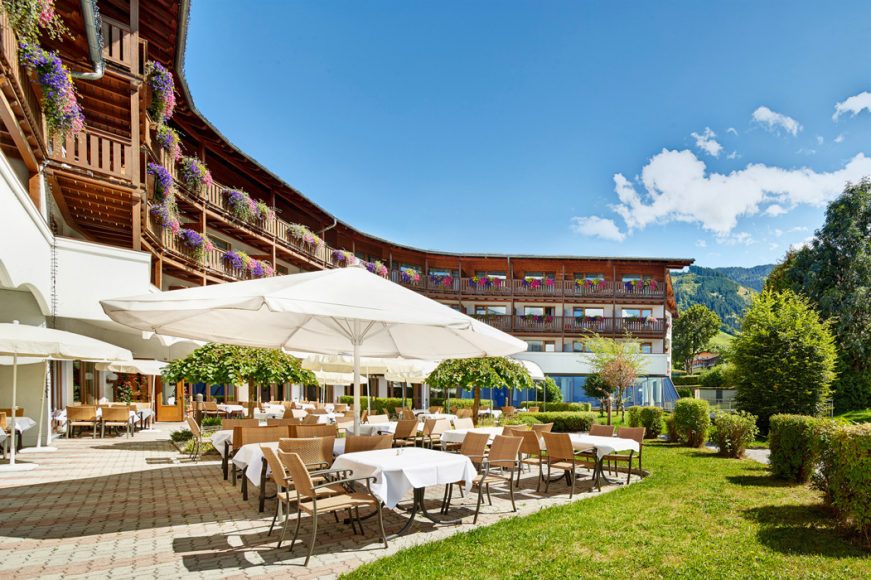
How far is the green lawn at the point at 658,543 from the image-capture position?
14.9ft

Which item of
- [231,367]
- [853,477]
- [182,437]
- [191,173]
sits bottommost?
[182,437]

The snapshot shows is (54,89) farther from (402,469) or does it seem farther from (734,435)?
(734,435)

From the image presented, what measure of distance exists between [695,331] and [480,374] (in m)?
62.2

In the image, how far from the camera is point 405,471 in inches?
213

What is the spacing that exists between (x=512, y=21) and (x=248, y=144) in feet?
56.3

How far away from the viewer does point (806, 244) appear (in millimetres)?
33156

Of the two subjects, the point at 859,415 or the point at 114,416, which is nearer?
the point at 114,416

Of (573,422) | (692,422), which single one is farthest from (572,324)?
(573,422)

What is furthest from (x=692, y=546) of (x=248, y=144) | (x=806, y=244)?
(x=806, y=244)

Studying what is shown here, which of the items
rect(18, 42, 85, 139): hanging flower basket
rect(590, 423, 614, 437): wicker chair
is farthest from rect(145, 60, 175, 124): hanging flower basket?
rect(590, 423, 614, 437): wicker chair

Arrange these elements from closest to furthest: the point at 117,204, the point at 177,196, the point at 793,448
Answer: the point at 793,448
the point at 117,204
the point at 177,196

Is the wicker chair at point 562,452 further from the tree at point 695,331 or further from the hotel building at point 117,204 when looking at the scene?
the tree at point 695,331

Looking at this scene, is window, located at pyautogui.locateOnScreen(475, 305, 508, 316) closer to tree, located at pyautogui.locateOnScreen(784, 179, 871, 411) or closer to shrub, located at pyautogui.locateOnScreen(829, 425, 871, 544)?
tree, located at pyautogui.locateOnScreen(784, 179, 871, 411)

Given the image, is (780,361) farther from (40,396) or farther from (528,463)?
(40,396)
